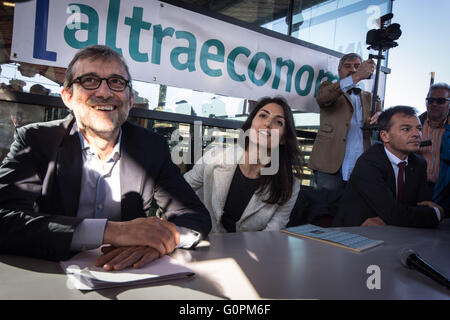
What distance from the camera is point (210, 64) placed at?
8.91ft

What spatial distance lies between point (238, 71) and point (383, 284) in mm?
2313

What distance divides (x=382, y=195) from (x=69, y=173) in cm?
160

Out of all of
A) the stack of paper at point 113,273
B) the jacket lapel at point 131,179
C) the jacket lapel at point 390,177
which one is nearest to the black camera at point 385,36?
the jacket lapel at point 390,177

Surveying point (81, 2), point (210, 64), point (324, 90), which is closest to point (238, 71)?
point (210, 64)

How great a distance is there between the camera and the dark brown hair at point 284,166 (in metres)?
1.84

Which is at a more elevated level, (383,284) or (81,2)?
(81,2)

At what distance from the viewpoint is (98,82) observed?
144 cm

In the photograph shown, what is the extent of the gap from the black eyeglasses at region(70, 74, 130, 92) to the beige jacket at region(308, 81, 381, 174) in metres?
2.04

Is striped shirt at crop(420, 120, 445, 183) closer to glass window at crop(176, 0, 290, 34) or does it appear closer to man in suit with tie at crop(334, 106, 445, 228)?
man in suit with tie at crop(334, 106, 445, 228)

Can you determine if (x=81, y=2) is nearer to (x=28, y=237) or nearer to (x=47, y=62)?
(x=47, y=62)

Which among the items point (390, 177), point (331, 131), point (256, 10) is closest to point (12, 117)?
point (256, 10)

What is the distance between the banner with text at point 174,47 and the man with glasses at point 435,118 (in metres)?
0.98

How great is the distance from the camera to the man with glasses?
2.76 meters

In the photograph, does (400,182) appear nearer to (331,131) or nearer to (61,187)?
(331,131)
